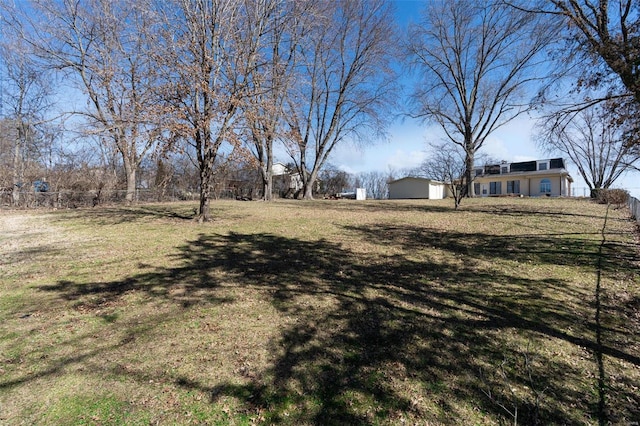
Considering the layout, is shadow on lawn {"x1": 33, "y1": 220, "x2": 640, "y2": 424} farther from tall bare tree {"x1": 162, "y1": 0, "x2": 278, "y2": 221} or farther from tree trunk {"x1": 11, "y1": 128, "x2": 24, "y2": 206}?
tree trunk {"x1": 11, "y1": 128, "x2": 24, "y2": 206}

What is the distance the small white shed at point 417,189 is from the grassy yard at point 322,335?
32.1 m

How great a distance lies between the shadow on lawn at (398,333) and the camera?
2250mm

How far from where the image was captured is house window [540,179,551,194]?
37188mm

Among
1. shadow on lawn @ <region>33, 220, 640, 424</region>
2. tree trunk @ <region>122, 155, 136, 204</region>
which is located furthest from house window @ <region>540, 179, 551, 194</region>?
tree trunk @ <region>122, 155, 136, 204</region>

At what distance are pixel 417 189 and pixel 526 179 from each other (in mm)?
14220

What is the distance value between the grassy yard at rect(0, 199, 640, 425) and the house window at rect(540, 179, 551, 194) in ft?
123

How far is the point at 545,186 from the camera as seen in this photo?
37500mm

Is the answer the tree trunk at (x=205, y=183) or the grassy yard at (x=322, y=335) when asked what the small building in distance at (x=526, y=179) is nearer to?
the tree trunk at (x=205, y=183)

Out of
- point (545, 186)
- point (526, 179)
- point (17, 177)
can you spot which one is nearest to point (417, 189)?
point (526, 179)

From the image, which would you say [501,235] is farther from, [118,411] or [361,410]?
[118,411]

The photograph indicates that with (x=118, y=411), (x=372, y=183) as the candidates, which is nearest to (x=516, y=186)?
(x=372, y=183)

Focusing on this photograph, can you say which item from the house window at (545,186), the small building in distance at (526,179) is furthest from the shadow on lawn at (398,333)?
the house window at (545,186)

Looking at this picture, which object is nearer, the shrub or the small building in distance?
the shrub

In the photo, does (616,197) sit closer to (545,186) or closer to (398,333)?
(398,333)
